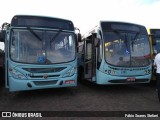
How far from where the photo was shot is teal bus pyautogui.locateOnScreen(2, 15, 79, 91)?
28.7 feet

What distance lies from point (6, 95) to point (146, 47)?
612cm

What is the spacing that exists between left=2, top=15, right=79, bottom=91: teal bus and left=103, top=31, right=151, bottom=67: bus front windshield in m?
1.43

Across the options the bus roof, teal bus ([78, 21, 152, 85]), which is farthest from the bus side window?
the bus roof

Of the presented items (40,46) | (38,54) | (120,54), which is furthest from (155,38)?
(38,54)

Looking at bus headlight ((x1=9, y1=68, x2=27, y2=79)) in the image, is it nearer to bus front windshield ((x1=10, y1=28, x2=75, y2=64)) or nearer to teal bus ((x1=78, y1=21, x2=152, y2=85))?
bus front windshield ((x1=10, y1=28, x2=75, y2=64))

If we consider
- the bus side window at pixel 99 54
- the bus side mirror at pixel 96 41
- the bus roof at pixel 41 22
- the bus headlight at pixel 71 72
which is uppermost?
the bus roof at pixel 41 22

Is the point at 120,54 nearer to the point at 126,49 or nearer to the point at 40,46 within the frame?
the point at 126,49

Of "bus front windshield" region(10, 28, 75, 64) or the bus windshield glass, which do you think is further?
the bus windshield glass

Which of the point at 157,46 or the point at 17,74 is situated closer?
the point at 17,74

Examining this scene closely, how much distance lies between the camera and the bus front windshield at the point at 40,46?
349 inches

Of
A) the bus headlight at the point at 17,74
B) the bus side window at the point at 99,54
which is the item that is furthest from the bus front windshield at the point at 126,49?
the bus headlight at the point at 17,74

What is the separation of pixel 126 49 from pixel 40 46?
3.47 metres

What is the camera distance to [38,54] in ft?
29.7

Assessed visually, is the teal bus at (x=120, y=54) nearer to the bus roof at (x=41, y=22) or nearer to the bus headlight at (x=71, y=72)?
the bus headlight at (x=71, y=72)
